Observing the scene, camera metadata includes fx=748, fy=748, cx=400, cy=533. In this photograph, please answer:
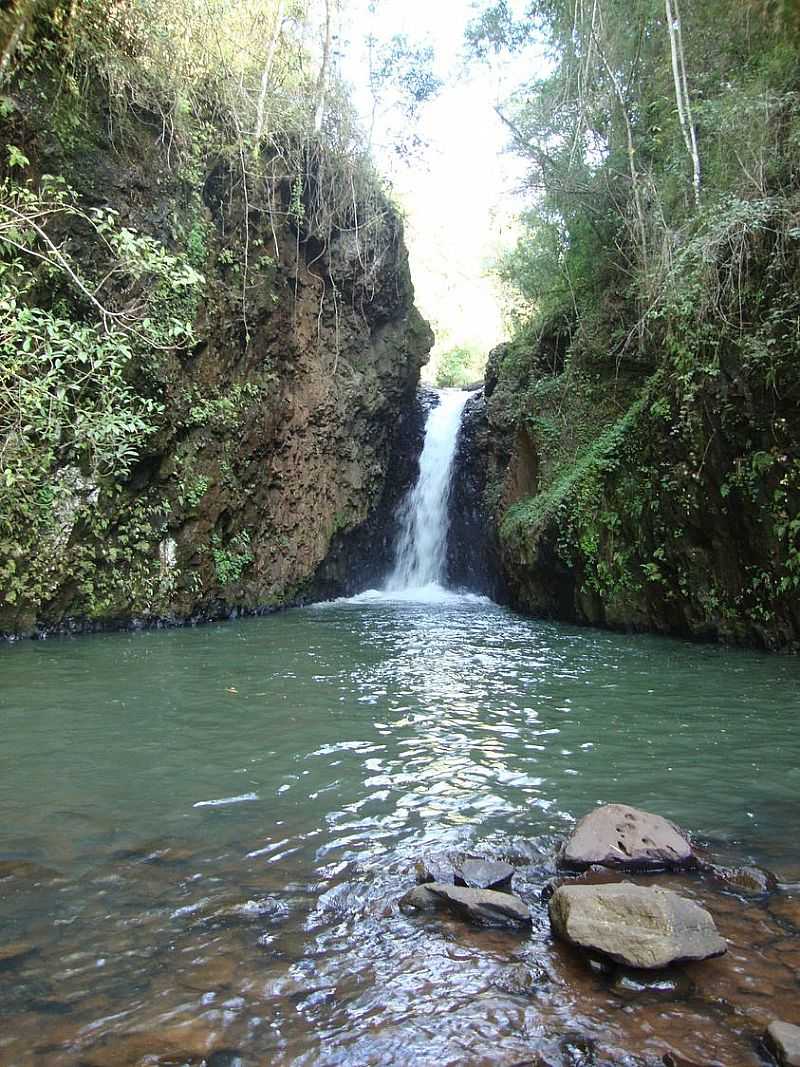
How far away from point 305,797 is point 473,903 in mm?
1593

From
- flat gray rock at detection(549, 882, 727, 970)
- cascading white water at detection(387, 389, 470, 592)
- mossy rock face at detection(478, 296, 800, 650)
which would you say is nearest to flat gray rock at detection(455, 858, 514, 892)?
flat gray rock at detection(549, 882, 727, 970)

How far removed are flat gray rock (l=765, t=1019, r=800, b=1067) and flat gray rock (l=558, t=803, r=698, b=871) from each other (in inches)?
45.3

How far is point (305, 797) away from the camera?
430 centimetres

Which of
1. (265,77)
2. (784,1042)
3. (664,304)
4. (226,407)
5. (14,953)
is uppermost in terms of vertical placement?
(265,77)

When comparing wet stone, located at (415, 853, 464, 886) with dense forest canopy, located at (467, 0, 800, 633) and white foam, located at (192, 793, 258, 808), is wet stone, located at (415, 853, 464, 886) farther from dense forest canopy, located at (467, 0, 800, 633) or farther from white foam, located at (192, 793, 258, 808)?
dense forest canopy, located at (467, 0, 800, 633)

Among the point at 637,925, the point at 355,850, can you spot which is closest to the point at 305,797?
the point at 355,850

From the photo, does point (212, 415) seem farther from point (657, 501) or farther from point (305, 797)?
point (305, 797)

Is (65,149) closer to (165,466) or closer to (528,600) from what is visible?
(165,466)

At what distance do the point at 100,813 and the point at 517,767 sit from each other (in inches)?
99.2

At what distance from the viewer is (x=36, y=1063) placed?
2.09 metres

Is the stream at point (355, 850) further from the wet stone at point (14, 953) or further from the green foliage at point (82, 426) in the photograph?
the green foliage at point (82, 426)

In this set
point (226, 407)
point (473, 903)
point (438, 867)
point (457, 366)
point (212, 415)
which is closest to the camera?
point (473, 903)

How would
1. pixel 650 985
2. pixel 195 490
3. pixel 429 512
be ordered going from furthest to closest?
pixel 429 512
pixel 195 490
pixel 650 985

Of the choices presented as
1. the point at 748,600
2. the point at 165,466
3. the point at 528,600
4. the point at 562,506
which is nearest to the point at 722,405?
the point at 748,600
